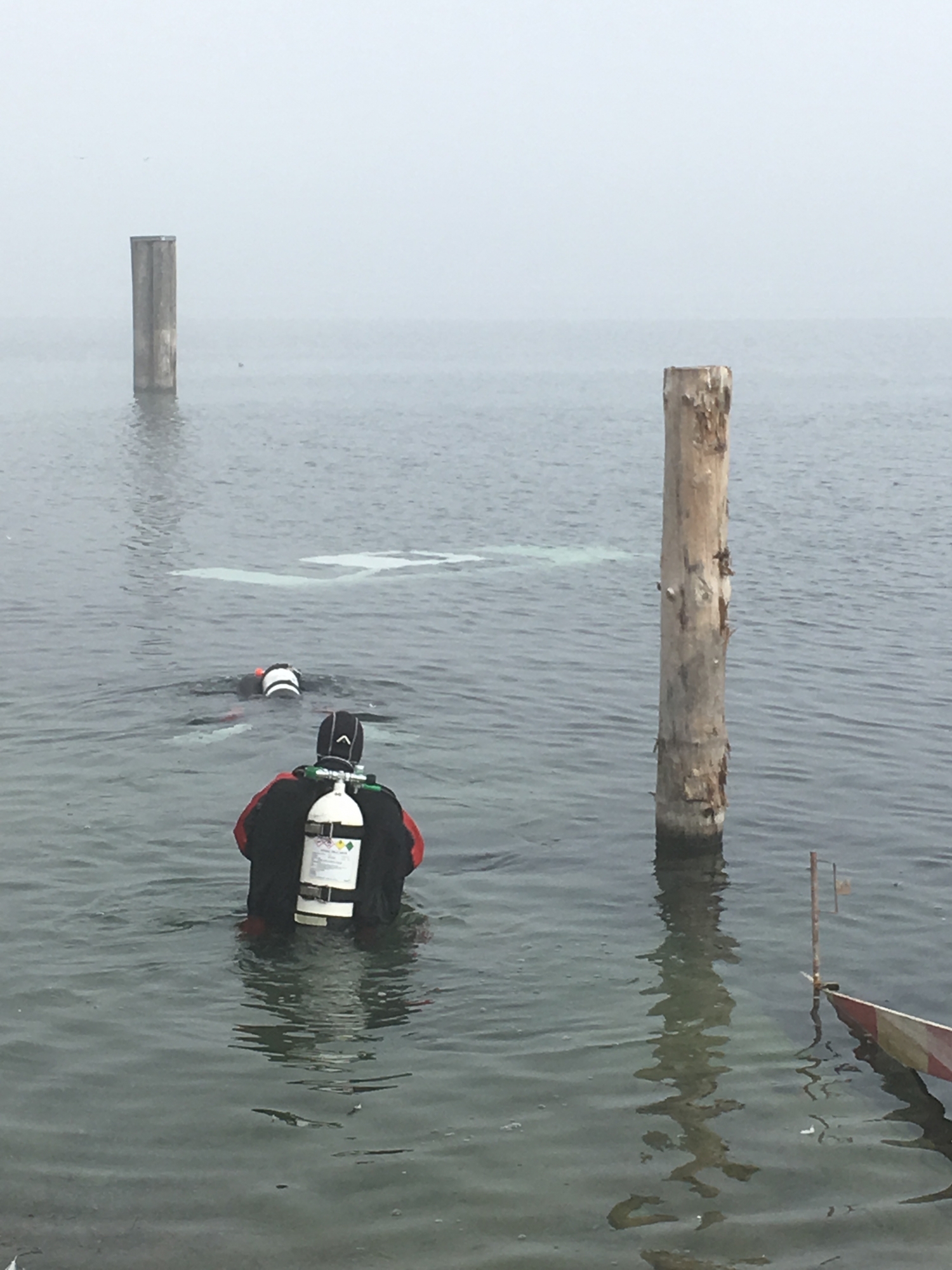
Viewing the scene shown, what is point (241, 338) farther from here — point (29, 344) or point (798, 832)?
point (798, 832)

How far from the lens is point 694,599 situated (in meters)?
9.58

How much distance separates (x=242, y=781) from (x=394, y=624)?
21.2 feet

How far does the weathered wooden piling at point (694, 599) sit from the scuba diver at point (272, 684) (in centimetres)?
528

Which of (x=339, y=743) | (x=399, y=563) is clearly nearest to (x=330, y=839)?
(x=339, y=743)

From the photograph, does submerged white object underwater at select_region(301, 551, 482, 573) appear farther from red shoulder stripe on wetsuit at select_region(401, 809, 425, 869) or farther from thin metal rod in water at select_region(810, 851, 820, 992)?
thin metal rod in water at select_region(810, 851, 820, 992)

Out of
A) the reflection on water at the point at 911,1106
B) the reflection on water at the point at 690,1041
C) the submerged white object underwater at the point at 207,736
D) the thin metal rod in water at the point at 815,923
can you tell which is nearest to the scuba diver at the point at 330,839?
the reflection on water at the point at 690,1041

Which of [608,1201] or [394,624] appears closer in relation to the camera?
[608,1201]

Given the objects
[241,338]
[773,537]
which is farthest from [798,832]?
[241,338]

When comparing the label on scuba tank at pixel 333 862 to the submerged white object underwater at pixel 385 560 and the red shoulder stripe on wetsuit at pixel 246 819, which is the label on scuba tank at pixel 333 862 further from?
the submerged white object underwater at pixel 385 560

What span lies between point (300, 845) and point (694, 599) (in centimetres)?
285

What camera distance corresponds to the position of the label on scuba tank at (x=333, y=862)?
323 inches

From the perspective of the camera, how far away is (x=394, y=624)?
18.7 meters

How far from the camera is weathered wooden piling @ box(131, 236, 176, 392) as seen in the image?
134 feet

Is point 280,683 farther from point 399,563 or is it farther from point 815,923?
point 399,563
